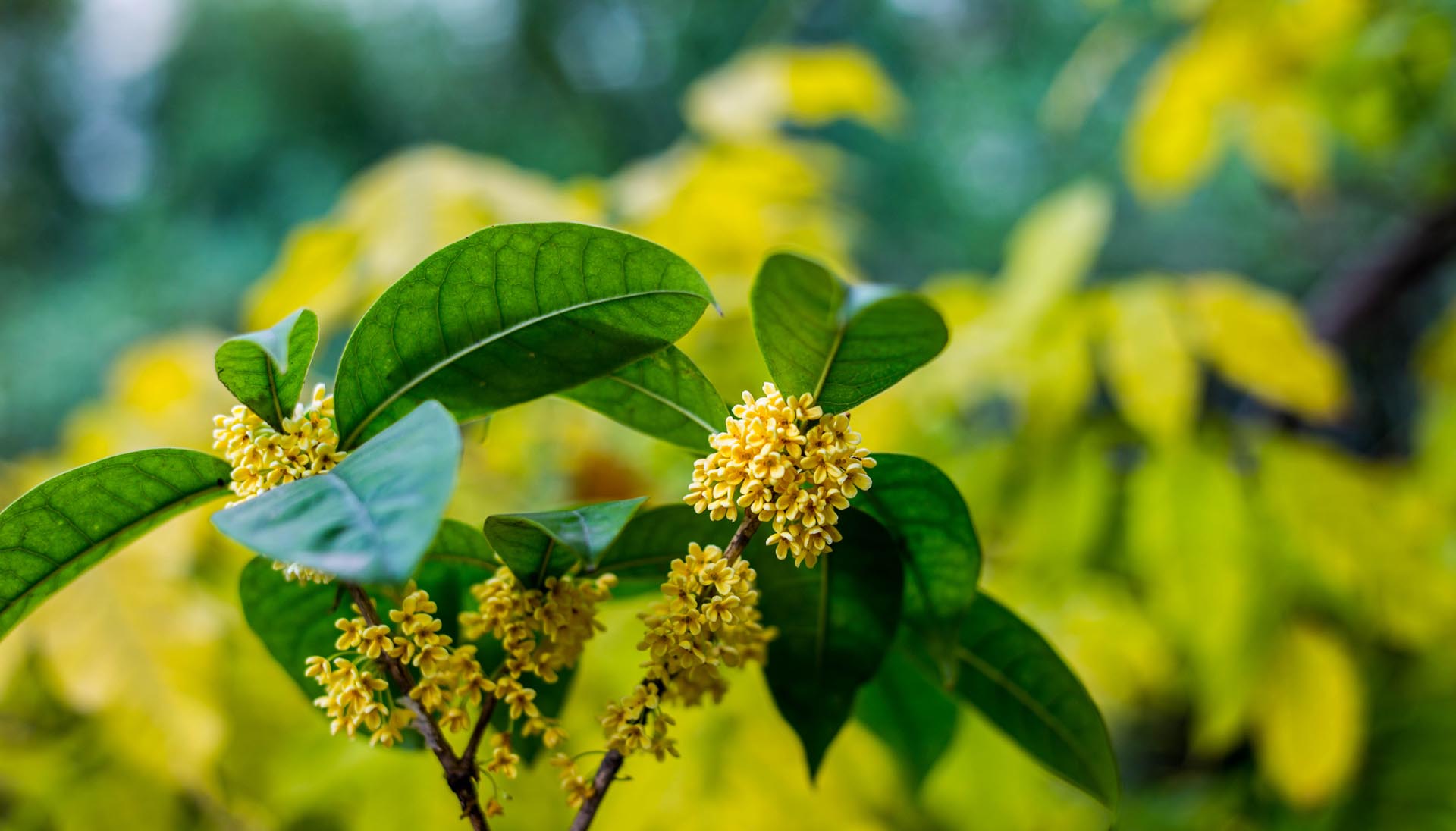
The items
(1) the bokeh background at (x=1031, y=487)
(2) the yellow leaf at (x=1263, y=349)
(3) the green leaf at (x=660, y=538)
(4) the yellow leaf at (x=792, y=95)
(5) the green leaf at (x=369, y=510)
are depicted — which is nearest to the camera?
(5) the green leaf at (x=369, y=510)

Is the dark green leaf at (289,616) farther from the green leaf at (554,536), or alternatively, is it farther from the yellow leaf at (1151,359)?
the yellow leaf at (1151,359)

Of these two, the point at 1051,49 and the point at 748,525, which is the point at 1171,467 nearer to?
the point at 748,525

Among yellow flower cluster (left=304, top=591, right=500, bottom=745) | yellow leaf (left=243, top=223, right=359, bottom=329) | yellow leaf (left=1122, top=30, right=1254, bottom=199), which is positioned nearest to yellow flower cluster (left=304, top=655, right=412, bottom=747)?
yellow flower cluster (left=304, top=591, right=500, bottom=745)

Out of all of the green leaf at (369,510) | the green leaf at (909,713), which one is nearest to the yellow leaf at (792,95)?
the green leaf at (909,713)

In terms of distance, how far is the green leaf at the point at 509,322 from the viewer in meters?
0.21

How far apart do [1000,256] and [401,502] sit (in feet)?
8.43

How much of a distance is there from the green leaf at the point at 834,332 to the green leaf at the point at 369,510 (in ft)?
0.21

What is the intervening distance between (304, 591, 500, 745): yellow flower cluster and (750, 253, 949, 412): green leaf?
0.28ft

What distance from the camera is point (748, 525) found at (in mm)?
198

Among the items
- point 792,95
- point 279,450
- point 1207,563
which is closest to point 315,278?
point 792,95

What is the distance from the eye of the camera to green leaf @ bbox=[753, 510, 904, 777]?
251 mm

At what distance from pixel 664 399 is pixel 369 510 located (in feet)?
0.31

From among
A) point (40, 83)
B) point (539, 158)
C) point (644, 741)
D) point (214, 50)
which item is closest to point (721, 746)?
point (644, 741)

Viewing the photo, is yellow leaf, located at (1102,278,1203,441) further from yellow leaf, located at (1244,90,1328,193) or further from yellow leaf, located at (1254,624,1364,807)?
yellow leaf, located at (1244,90,1328,193)
